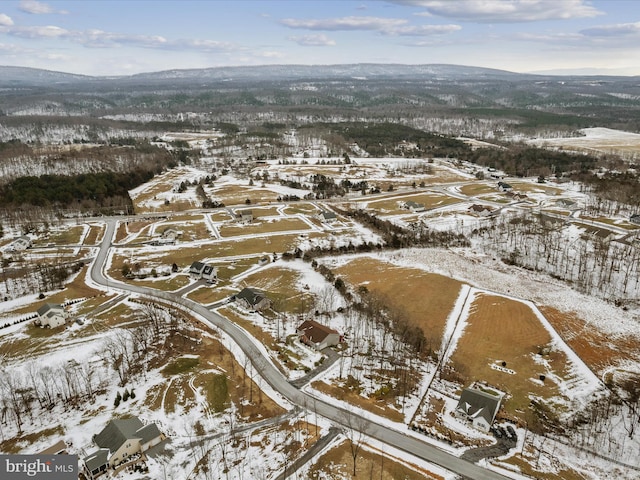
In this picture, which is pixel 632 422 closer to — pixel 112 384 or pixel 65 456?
pixel 65 456

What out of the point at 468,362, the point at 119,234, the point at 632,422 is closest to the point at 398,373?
the point at 468,362

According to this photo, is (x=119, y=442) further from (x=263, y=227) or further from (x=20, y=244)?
(x=20, y=244)

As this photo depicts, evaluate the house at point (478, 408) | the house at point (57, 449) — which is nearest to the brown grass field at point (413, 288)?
the house at point (478, 408)

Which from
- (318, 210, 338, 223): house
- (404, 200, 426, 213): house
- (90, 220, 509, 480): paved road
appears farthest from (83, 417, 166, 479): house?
(404, 200, 426, 213): house

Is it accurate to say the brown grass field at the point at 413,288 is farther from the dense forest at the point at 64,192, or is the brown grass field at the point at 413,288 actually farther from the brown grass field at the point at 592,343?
the dense forest at the point at 64,192

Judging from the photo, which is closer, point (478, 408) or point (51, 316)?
point (478, 408)

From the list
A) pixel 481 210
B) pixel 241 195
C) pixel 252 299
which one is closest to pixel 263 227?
pixel 241 195
